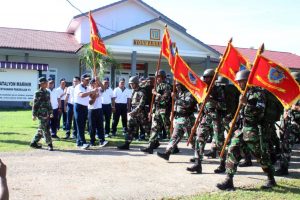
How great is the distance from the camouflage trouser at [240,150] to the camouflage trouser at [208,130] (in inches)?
42.4

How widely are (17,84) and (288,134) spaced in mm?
11409

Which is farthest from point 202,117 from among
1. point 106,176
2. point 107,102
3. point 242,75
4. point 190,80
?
point 107,102

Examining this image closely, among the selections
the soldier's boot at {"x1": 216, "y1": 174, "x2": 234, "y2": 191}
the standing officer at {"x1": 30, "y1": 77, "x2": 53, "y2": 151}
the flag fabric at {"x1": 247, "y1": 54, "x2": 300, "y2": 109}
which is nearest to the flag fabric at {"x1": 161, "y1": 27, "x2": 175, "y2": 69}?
the standing officer at {"x1": 30, "y1": 77, "x2": 53, "y2": 151}

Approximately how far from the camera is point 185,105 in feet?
26.9

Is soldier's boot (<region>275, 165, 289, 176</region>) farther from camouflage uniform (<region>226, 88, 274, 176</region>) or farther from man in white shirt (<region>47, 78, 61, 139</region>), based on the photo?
man in white shirt (<region>47, 78, 61, 139</region>)

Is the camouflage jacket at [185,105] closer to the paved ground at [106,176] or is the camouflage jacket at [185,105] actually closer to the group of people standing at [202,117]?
the group of people standing at [202,117]

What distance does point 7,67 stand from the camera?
15812 millimetres

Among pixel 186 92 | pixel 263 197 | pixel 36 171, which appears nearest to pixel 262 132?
pixel 263 197

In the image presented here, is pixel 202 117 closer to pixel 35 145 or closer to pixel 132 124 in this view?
pixel 132 124

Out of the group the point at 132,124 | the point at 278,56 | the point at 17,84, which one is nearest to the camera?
the point at 132,124

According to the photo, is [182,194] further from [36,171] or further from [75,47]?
[75,47]

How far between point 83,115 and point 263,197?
17.7 ft

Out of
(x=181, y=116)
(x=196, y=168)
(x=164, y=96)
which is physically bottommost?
(x=196, y=168)

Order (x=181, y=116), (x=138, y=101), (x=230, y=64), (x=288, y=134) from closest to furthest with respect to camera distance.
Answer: (x=230, y=64) → (x=288, y=134) → (x=181, y=116) → (x=138, y=101)
